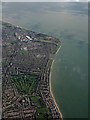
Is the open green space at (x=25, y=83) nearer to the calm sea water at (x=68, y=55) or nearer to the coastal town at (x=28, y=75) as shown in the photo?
the coastal town at (x=28, y=75)

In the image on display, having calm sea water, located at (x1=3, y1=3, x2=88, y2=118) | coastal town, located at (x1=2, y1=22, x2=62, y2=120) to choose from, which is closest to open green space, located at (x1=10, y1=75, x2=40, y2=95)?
coastal town, located at (x1=2, y1=22, x2=62, y2=120)

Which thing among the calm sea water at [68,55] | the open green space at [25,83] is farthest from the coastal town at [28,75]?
the calm sea water at [68,55]

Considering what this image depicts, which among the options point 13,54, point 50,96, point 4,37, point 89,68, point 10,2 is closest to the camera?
point 50,96

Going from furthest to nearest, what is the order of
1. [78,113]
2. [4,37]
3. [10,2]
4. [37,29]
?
[10,2] → [37,29] → [4,37] → [78,113]

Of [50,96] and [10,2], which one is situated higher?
[10,2]

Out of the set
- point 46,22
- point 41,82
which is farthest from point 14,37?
point 41,82

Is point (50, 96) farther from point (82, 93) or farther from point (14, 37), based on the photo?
point (14, 37)

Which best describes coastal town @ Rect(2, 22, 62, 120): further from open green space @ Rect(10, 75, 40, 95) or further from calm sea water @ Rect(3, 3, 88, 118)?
calm sea water @ Rect(3, 3, 88, 118)

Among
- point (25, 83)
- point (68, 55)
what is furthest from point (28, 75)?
point (68, 55)
